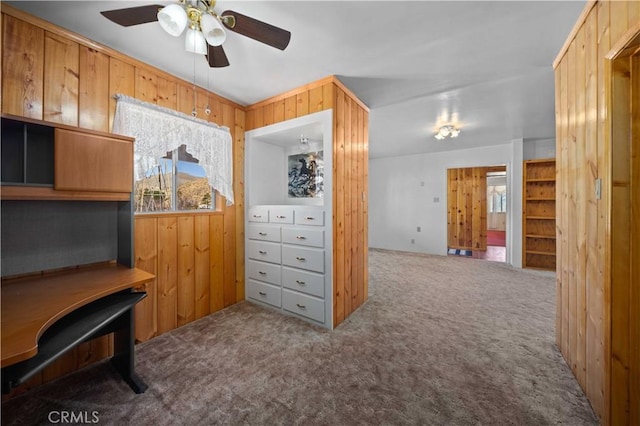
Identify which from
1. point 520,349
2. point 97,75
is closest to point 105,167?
point 97,75

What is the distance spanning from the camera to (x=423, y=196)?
557cm

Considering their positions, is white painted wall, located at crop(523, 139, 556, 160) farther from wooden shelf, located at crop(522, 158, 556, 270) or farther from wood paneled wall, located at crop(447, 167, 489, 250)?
wood paneled wall, located at crop(447, 167, 489, 250)

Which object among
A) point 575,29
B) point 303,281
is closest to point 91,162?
point 303,281

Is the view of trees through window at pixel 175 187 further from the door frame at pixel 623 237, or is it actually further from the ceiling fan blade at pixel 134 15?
the door frame at pixel 623 237

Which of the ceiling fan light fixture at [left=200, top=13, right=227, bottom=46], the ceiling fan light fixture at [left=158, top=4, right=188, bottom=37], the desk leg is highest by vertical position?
the ceiling fan light fixture at [left=200, top=13, right=227, bottom=46]

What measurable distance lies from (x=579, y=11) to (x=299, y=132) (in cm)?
219

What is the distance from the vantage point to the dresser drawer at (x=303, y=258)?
2273 mm

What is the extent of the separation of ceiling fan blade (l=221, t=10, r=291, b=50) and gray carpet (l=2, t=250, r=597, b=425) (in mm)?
2124

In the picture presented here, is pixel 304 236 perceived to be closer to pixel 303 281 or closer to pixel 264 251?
pixel 303 281

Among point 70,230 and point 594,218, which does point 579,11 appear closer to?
point 594,218

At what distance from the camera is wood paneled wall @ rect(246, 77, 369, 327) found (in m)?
2.25

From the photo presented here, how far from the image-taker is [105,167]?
5.04 ft

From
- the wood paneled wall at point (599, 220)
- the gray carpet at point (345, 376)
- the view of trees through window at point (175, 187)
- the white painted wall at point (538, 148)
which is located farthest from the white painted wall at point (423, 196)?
the view of trees through window at point (175, 187)

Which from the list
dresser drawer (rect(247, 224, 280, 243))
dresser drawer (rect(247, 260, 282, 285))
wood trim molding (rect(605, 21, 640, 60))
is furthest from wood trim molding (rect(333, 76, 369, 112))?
dresser drawer (rect(247, 260, 282, 285))
